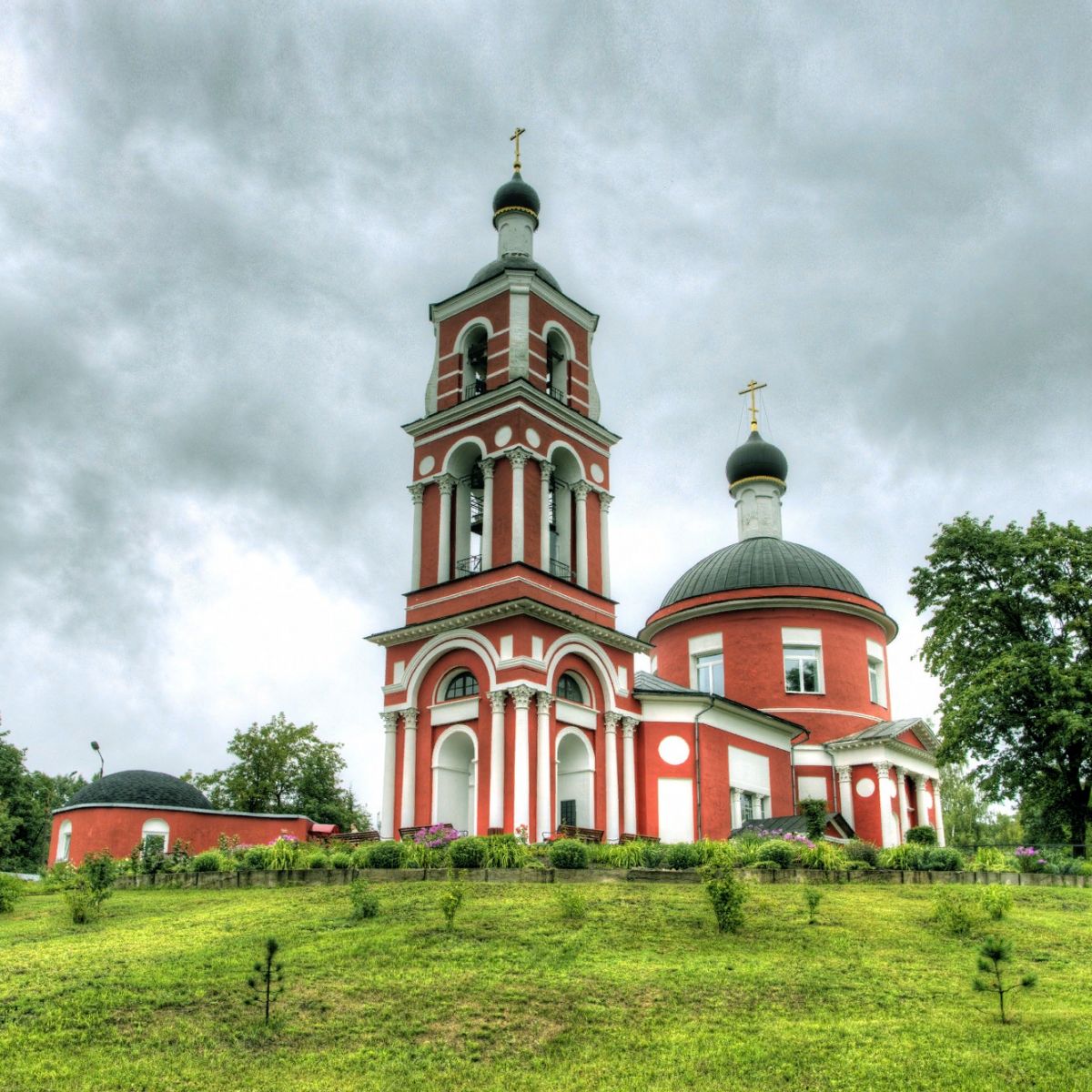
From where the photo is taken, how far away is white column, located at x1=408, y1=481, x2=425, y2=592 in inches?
1062

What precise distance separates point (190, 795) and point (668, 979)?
21.2 m

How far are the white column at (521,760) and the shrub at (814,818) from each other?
240 inches

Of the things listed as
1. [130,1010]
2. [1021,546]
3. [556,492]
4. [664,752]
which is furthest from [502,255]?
[130,1010]

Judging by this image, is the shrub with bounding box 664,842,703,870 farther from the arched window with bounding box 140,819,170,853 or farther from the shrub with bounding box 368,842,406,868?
the arched window with bounding box 140,819,170,853

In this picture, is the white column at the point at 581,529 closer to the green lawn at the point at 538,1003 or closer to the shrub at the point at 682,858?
the shrub at the point at 682,858

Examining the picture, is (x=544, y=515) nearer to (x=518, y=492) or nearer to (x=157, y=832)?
(x=518, y=492)

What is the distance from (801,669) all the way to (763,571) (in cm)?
310

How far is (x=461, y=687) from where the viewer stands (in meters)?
25.3

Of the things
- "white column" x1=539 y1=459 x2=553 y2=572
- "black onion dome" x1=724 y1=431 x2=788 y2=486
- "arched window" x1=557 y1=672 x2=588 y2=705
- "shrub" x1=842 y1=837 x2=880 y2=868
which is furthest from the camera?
"black onion dome" x1=724 y1=431 x2=788 y2=486

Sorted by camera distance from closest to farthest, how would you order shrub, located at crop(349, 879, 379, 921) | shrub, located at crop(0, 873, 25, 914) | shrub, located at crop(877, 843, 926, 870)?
shrub, located at crop(349, 879, 379, 921), shrub, located at crop(0, 873, 25, 914), shrub, located at crop(877, 843, 926, 870)

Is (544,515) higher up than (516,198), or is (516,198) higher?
(516,198)

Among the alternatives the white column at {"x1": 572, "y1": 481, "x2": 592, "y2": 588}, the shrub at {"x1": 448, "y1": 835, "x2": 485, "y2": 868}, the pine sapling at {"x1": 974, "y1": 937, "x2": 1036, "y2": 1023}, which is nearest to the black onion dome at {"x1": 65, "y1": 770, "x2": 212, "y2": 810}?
the white column at {"x1": 572, "y1": 481, "x2": 592, "y2": 588}

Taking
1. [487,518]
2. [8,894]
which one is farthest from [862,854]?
[8,894]

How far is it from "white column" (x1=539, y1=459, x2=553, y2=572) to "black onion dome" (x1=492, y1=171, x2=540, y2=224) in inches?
304
